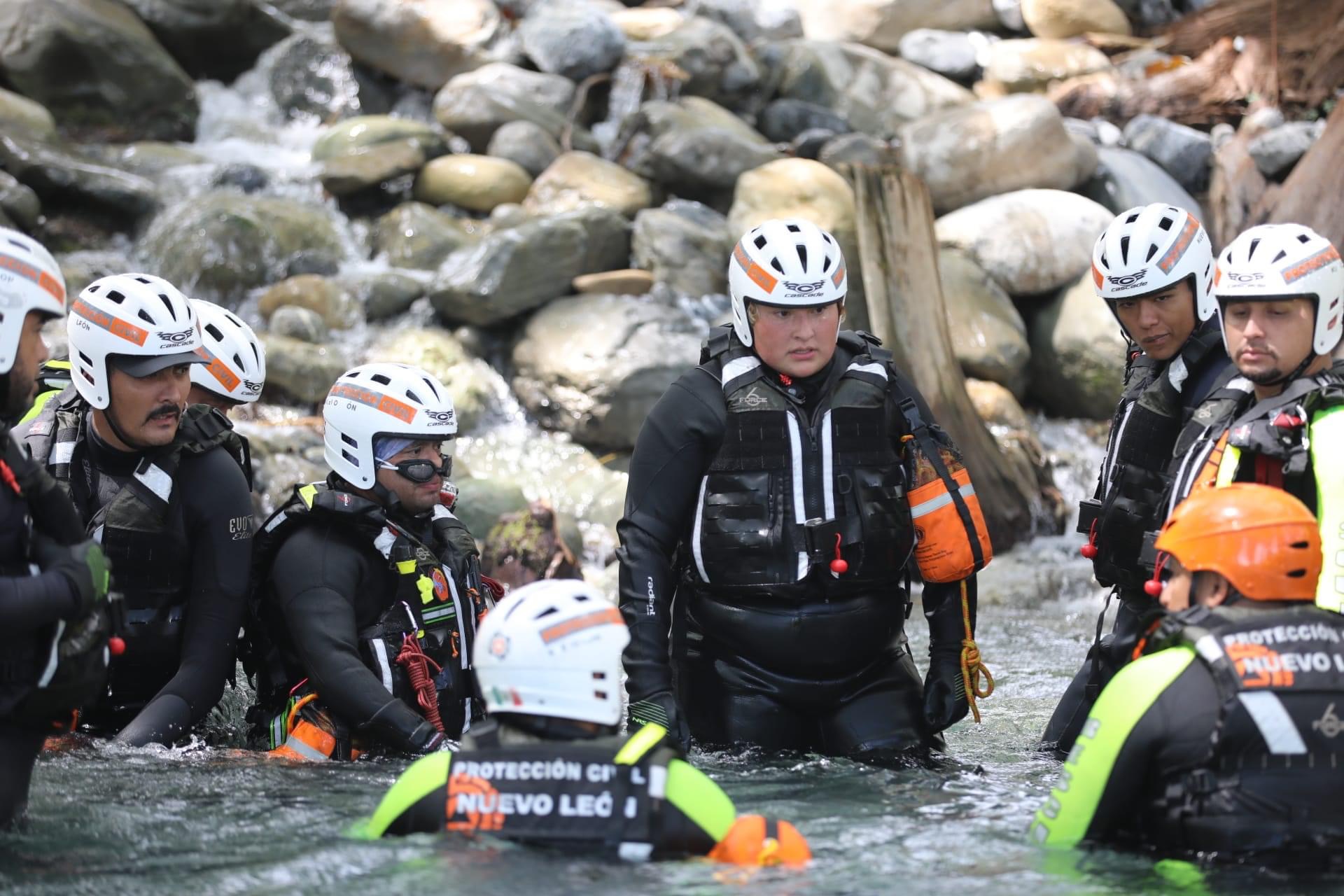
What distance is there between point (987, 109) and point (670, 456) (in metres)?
13.4

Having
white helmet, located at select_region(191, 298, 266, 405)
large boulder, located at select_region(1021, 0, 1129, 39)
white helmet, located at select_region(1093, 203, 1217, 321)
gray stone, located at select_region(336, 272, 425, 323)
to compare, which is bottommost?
white helmet, located at select_region(191, 298, 266, 405)

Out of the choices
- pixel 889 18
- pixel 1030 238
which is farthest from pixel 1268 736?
pixel 889 18

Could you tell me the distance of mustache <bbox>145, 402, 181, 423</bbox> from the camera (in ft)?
17.1

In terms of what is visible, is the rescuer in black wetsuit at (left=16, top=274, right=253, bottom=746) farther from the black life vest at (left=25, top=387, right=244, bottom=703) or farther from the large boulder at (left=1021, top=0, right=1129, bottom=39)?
the large boulder at (left=1021, top=0, right=1129, bottom=39)

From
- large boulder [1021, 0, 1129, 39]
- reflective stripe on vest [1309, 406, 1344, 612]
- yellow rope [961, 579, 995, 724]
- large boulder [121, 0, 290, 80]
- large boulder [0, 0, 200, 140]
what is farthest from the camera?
large boulder [1021, 0, 1129, 39]

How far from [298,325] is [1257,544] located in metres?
11.4

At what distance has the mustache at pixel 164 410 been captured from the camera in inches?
205

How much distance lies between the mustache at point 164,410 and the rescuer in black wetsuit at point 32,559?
1.11 metres

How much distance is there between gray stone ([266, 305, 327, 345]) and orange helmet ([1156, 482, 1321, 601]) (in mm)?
11155

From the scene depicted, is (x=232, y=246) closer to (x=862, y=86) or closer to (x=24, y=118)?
(x=24, y=118)

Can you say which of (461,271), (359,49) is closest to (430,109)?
(359,49)

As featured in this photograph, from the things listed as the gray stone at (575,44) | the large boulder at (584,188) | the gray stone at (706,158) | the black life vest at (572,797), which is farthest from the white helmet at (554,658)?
the gray stone at (575,44)

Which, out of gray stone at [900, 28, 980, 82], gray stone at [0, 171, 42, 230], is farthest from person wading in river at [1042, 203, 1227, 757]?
gray stone at [900, 28, 980, 82]

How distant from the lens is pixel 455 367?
1400cm
